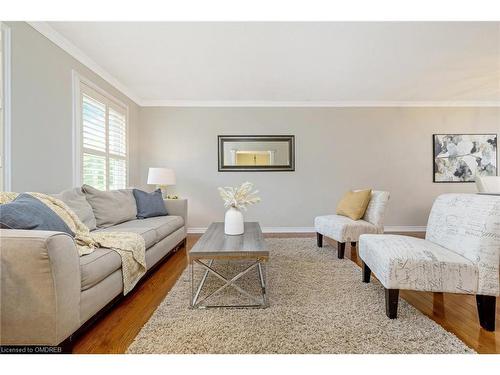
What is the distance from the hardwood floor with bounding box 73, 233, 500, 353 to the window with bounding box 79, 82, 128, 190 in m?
1.88

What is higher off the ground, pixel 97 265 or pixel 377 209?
pixel 377 209

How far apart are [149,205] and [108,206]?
0.61 meters

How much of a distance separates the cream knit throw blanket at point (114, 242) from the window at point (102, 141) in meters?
1.26

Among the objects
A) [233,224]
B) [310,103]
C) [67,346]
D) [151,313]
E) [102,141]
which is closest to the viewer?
[67,346]

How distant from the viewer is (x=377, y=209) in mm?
2914

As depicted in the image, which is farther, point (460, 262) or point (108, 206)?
point (108, 206)

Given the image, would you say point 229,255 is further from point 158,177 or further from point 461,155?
point 461,155

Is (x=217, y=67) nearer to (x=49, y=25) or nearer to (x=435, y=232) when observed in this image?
(x=49, y=25)

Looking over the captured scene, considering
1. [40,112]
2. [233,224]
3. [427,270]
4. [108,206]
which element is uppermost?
[40,112]

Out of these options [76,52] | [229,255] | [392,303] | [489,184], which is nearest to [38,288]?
[229,255]

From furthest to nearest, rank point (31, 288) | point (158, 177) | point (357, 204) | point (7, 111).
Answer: point (158, 177) < point (357, 204) < point (7, 111) < point (31, 288)

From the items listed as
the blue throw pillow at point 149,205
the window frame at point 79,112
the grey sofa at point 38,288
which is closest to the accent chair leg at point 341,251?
the blue throw pillow at point 149,205

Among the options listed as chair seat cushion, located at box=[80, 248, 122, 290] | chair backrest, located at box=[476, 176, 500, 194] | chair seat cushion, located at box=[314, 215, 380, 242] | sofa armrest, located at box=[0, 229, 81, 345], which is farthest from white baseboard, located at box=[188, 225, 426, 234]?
sofa armrest, located at box=[0, 229, 81, 345]

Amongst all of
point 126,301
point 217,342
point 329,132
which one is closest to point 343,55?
point 329,132
